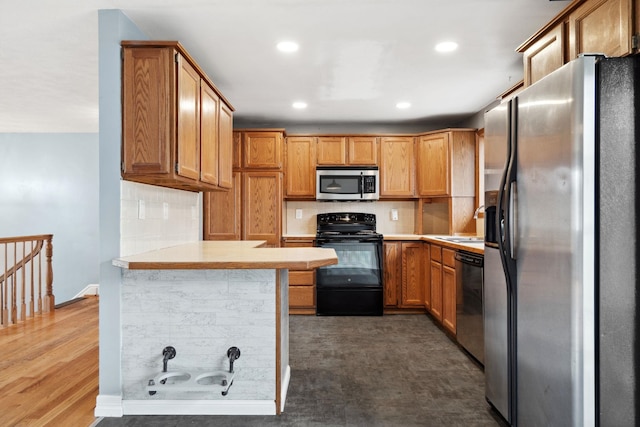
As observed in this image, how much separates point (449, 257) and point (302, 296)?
1.73 meters

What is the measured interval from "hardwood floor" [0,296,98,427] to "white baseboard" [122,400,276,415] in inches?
9.2

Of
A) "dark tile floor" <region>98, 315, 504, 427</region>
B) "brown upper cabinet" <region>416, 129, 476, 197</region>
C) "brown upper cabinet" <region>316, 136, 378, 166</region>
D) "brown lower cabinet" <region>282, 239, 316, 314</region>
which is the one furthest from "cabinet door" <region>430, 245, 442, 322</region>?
"brown upper cabinet" <region>316, 136, 378, 166</region>

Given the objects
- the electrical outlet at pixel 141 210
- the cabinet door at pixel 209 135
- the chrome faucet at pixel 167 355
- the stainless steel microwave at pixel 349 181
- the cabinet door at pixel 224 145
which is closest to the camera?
the chrome faucet at pixel 167 355

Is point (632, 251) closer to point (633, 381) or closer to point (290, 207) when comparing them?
point (633, 381)

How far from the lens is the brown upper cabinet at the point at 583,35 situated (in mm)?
1605

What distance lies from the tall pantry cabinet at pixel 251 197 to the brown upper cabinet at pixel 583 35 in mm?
2919

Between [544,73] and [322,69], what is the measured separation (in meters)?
1.70

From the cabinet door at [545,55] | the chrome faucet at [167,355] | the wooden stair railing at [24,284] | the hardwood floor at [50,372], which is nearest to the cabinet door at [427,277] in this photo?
the cabinet door at [545,55]

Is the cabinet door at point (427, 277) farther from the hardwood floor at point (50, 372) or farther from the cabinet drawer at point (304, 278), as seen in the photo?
Result: the hardwood floor at point (50, 372)

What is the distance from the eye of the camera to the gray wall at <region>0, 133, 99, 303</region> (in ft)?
19.9

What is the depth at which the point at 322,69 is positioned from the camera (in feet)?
10.9

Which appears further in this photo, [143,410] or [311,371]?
[311,371]

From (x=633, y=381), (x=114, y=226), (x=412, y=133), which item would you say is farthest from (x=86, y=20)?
(x=412, y=133)

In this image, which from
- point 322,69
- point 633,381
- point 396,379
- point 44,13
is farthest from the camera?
point 322,69
